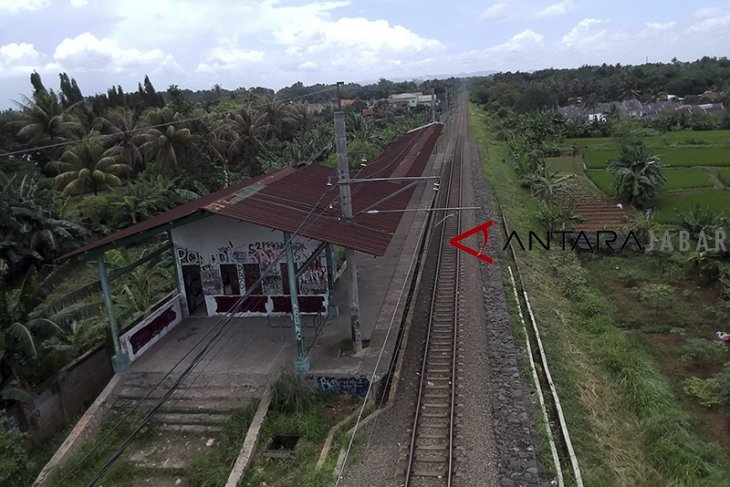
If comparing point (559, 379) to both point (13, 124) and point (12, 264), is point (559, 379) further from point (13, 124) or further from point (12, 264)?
point (13, 124)

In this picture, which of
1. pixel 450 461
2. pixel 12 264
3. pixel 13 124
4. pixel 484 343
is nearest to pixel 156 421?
pixel 450 461

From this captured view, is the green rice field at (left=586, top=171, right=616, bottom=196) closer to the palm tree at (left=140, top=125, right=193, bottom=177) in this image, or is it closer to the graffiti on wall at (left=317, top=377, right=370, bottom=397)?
the palm tree at (left=140, top=125, right=193, bottom=177)

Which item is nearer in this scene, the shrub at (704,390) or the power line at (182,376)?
the power line at (182,376)

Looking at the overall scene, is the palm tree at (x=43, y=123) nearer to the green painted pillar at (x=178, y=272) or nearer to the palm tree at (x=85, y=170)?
the palm tree at (x=85, y=170)

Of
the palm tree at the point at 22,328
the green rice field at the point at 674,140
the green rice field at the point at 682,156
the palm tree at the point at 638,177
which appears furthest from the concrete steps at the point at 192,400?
the green rice field at the point at 674,140

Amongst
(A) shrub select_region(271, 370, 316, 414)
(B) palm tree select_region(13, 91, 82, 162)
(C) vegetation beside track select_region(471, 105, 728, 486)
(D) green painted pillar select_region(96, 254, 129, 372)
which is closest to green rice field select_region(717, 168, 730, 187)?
(C) vegetation beside track select_region(471, 105, 728, 486)

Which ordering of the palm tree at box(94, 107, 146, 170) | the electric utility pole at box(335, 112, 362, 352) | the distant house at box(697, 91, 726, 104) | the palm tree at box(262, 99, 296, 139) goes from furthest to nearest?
the distant house at box(697, 91, 726, 104) → the palm tree at box(262, 99, 296, 139) → the palm tree at box(94, 107, 146, 170) → the electric utility pole at box(335, 112, 362, 352)

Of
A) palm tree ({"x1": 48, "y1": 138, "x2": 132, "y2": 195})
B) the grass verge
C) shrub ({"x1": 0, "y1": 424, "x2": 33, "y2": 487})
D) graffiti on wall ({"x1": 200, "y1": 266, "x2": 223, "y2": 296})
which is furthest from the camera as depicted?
palm tree ({"x1": 48, "y1": 138, "x2": 132, "y2": 195})
